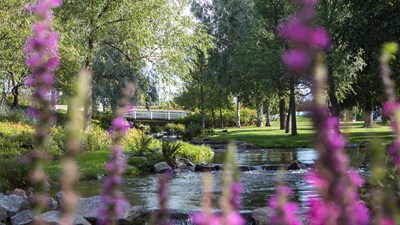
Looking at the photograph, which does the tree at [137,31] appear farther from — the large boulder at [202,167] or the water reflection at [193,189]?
the water reflection at [193,189]

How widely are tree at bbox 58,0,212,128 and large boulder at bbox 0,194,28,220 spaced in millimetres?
12282

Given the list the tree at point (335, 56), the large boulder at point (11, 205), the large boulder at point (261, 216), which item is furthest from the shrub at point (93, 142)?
the large boulder at point (261, 216)

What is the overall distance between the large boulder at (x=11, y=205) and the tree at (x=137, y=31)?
40.3 feet

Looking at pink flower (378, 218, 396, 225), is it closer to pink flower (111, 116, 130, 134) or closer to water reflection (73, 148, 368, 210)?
pink flower (111, 116, 130, 134)

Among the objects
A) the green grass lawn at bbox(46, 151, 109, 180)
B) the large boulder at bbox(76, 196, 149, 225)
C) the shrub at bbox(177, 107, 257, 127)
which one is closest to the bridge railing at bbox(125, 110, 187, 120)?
the shrub at bbox(177, 107, 257, 127)

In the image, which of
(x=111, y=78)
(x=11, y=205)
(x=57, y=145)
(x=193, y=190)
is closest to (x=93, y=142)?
(x=57, y=145)

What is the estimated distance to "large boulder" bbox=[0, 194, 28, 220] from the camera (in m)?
8.98

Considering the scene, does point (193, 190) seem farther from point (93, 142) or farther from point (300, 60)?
point (300, 60)

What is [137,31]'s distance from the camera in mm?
22984

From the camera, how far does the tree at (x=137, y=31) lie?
22047 mm

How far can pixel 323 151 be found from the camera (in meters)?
0.82

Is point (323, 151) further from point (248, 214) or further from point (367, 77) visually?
point (367, 77)

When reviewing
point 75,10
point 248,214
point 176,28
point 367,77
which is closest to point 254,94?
point 367,77

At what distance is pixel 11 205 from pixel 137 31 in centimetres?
1472
